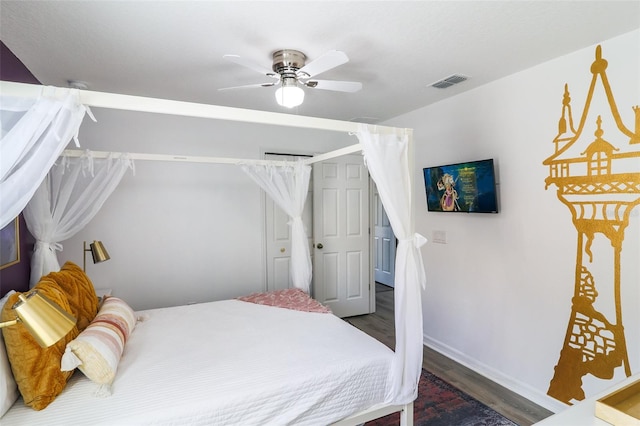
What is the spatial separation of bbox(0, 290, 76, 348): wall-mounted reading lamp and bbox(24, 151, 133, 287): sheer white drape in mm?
1901

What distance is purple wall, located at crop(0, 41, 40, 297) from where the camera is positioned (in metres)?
2.05

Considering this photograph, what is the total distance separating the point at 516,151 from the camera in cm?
271

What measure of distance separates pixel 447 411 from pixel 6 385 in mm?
2646

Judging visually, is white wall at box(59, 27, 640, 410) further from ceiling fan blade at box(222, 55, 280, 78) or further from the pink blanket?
ceiling fan blade at box(222, 55, 280, 78)

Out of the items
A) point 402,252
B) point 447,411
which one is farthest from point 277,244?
point 447,411

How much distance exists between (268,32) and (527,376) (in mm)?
3203

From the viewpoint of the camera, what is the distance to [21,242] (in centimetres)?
231

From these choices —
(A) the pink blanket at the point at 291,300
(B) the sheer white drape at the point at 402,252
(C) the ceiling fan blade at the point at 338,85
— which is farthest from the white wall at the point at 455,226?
(C) the ceiling fan blade at the point at 338,85

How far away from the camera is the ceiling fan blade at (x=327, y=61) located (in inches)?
71.3

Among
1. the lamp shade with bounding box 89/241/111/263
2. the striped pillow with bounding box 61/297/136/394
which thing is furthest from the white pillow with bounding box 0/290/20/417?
the lamp shade with bounding box 89/241/111/263

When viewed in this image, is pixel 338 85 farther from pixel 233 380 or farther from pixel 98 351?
pixel 98 351

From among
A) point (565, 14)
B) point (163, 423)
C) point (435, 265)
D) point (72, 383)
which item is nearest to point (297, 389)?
point (163, 423)

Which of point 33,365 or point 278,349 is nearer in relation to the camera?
point 33,365

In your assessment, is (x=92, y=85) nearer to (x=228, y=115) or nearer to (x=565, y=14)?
(x=228, y=115)
